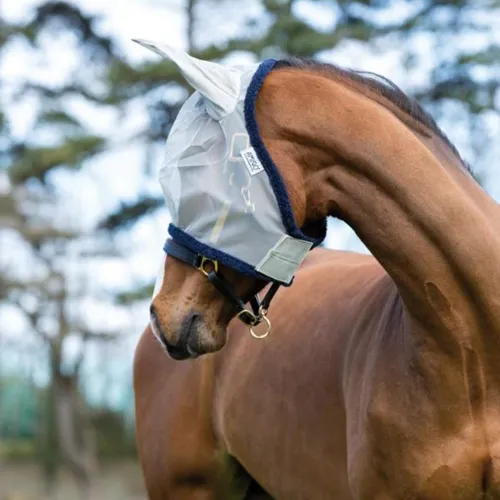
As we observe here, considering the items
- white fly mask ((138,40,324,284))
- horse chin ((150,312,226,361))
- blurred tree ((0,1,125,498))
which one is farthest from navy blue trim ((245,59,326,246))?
blurred tree ((0,1,125,498))

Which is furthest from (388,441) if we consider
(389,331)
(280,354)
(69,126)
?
(69,126)

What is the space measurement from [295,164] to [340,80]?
0.32m

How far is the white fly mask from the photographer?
98.7 inches

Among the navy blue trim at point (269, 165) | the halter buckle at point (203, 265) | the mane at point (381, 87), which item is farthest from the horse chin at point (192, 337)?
the mane at point (381, 87)

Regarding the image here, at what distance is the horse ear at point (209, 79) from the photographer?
2.48 m

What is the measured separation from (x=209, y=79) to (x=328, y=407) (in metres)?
1.19

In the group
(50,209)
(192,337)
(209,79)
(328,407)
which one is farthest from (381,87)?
(50,209)

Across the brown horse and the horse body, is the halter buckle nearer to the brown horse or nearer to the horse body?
the brown horse

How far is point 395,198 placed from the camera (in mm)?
2514

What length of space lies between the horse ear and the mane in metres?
0.21

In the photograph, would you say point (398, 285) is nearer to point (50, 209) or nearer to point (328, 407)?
point (328, 407)

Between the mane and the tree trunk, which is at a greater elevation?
the mane

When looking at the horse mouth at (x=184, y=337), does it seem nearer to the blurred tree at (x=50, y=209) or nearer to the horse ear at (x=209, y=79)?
the horse ear at (x=209, y=79)

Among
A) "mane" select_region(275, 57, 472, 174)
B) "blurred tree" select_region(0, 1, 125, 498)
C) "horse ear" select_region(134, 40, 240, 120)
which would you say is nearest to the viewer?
"horse ear" select_region(134, 40, 240, 120)
